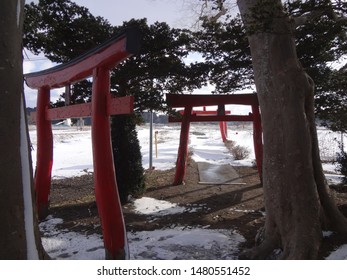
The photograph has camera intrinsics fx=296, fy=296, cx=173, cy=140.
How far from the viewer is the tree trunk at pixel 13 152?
2246 millimetres

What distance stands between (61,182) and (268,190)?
25.8 feet

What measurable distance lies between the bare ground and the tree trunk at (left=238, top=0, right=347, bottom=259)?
21.8 inches

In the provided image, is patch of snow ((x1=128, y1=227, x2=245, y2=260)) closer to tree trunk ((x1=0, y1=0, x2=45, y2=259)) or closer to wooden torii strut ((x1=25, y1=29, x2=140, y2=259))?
wooden torii strut ((x1=25, y1=29, x2=140, y2=259))

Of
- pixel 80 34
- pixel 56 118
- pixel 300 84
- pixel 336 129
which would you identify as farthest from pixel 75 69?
pixel 336 129

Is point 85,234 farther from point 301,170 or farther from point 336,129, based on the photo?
point 336,129

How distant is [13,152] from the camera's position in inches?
90.0

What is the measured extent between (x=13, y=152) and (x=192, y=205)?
5.25 metres

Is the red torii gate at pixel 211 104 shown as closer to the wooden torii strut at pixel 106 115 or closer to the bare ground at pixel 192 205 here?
the bare ground at pixel 192 205

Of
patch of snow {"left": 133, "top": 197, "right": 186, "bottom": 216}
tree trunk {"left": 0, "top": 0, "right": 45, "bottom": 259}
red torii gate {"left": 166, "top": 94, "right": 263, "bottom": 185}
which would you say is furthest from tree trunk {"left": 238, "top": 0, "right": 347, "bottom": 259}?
red torii gate {"left": 166, "top": 94, "right": 263, "bottom": 185}

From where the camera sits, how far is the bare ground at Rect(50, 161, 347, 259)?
5.50 m

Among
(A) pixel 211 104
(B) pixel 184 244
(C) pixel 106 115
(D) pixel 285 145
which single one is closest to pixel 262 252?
(B) pixel 184 244

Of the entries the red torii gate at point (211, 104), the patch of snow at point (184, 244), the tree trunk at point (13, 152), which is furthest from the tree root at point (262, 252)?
the red torii gate at point (211, 104)

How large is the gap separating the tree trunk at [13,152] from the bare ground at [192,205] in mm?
3225

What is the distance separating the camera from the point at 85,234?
529 centimetres
